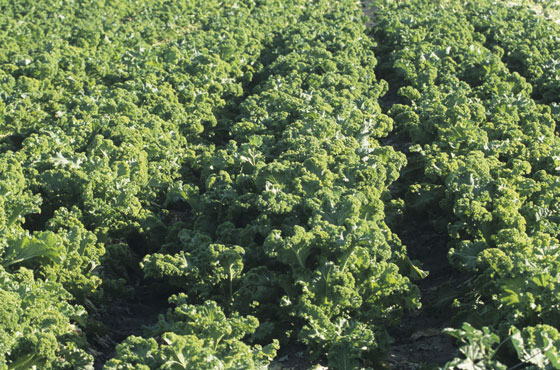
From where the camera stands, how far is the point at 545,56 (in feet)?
55.2

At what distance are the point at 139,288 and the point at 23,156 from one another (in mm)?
2873

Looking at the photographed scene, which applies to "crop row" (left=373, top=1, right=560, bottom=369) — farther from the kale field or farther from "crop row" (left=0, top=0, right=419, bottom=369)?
"crop row" (left=0, top=0, right=419, bottom=369)

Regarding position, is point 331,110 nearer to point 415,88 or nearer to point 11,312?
point 415,88

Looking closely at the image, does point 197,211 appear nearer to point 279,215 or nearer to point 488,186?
point 279,215

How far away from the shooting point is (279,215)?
29.3ft

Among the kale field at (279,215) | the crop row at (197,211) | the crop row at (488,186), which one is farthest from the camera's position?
the crop row at (197,211)

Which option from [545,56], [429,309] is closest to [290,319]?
[429,309]

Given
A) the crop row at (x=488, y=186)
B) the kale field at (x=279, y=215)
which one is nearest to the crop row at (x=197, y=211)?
the kale field at (x=279, y=215)

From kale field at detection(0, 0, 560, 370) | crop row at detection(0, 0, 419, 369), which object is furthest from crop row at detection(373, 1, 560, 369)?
crop row at detection(0, 0, 419, 369)

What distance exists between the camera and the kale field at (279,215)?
7.22 m

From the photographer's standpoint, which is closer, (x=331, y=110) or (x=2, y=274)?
(x=2, y=274)

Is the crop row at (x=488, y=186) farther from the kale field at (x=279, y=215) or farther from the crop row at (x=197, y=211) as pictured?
the crop row at (x=197, y=211)

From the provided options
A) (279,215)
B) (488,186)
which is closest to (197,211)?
(279,215)

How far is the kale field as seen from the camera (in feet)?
23.7
